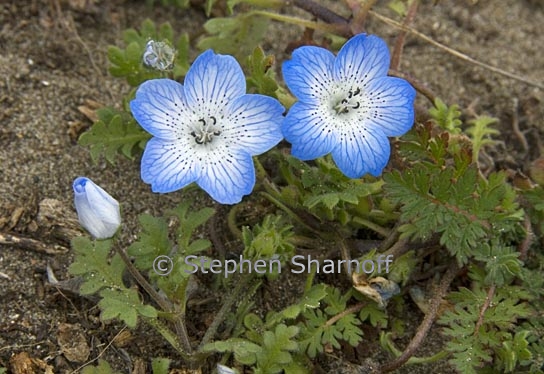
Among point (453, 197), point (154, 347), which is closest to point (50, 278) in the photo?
point (154, 347)

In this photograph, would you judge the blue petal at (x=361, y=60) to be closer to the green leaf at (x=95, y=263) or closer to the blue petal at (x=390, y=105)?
the blue petal at (x=390, y=105)

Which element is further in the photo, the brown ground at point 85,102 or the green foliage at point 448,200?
the brown ground at point 85,102

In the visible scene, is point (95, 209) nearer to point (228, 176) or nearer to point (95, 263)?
point (95, 263)

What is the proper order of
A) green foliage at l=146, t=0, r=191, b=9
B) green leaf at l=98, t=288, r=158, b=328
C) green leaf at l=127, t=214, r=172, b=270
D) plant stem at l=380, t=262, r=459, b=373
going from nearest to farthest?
green leaf at l=98, t=288, r=158, b=328
green leaf at l=127, t=214, r=172, b=270
plant stem at l=380, t=262, r=459, b=373
green foliage at l=146, t=0, r=191, b=9

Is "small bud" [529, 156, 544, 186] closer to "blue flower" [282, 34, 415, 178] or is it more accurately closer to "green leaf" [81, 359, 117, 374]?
"blue flower" [282, 34, 415, 178]

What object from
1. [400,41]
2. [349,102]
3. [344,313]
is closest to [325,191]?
[349,102]

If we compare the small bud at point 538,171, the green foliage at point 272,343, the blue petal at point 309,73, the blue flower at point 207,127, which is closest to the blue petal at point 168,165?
the blue flower at point 207,127

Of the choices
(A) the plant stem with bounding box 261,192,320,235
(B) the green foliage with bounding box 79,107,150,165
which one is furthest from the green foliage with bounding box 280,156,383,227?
(B) the green foliage with bounding box 79,107,150,165
